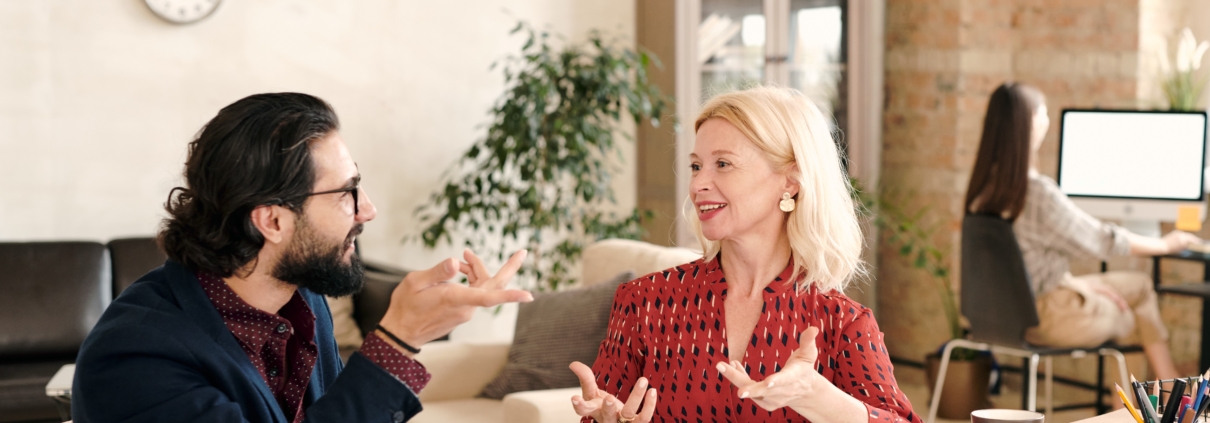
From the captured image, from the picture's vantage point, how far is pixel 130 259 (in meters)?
3.97

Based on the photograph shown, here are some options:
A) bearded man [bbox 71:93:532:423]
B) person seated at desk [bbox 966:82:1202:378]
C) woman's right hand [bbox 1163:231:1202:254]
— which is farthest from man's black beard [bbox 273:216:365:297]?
woman's right hand [bbox 1163:231:1202:254]

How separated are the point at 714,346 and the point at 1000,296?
2.31m

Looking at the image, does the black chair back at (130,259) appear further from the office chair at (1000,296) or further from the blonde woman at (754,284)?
the office chair at (1000,296)

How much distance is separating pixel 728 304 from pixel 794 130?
309mm

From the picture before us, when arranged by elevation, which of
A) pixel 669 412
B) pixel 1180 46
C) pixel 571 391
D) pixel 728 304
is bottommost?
pixel 571 391

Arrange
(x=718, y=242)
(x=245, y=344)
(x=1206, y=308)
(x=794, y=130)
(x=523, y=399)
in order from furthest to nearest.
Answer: (x=1206, y=308), (x=523, y=399), (x=718, y=242), (x=794, y=130), (x=245, y=344)

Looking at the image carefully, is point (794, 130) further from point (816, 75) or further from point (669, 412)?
point (816, 75)

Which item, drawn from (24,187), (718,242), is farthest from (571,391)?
(24,187)

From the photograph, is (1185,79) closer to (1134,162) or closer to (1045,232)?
(1134,162)

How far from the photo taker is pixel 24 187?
4.08 meters

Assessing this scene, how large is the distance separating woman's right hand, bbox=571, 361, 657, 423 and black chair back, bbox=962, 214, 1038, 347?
241cm

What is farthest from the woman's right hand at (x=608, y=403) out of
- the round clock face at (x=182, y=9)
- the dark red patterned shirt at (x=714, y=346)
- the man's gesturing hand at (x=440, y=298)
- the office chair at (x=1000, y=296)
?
the round clock face at (x=182, y=9)

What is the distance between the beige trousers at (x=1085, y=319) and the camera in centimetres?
378

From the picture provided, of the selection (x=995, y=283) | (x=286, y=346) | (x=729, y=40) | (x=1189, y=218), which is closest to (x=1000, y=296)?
(x=995, y=283)
